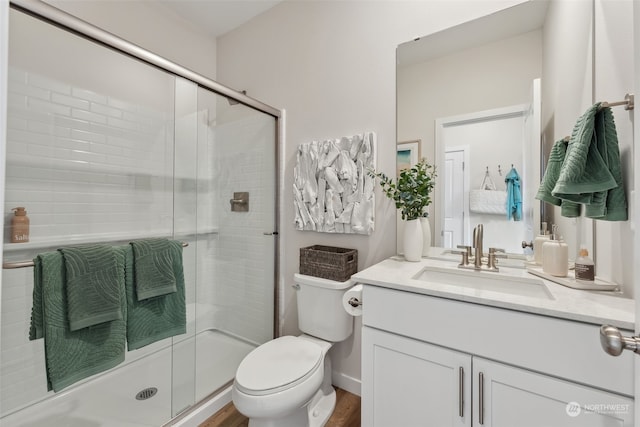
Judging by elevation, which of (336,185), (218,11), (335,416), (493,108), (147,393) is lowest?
(335,416)

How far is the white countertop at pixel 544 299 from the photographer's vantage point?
75 cm

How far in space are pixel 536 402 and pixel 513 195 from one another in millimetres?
822

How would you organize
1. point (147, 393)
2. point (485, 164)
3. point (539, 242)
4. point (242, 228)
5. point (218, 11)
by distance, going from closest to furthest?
point (539, 242)
point (485, 164)
point (147, 393)
point (242, 228)
point (218, 11)

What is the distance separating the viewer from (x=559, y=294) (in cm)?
91

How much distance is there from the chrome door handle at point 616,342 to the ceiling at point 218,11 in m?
2.42

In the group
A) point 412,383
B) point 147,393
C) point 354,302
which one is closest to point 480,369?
point 412,383

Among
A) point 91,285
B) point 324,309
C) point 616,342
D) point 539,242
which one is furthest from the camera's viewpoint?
point 324,309

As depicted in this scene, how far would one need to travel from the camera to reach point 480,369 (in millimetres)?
891

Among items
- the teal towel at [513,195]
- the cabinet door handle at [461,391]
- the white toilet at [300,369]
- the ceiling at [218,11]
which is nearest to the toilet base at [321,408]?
the white toilet at [300,369]

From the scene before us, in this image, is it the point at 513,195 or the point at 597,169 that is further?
the point at 513,195

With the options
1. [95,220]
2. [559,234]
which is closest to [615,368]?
[559,234]

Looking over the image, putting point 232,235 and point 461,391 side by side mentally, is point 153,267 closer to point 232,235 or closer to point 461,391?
point 232,235

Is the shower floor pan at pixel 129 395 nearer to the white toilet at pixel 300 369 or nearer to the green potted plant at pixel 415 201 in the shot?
the white toilet at pixel 300 369

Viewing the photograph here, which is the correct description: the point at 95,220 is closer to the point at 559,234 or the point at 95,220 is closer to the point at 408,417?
the point at 408,417
